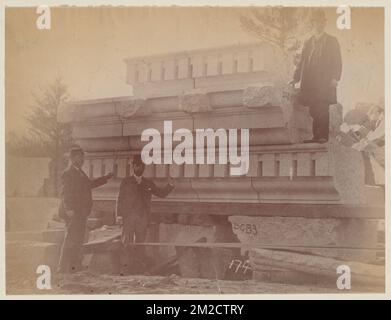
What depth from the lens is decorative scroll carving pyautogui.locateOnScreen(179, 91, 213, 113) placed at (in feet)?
14.5

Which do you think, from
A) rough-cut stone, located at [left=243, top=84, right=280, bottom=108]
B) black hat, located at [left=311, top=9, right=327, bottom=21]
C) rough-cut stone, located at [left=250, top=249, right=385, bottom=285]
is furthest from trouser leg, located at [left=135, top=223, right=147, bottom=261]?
black hat, located at [left=311, top=9, right=327, bottom=21]

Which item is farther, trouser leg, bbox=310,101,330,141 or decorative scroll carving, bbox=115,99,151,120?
decorative scroll carving, bbox=115,99,151,120

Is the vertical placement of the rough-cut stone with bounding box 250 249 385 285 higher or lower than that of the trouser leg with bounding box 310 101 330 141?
lower

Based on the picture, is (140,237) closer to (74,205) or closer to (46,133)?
(74,205)

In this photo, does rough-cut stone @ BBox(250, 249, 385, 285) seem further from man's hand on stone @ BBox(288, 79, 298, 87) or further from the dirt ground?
man's hand on stone @ BBox(288, 79, 298, 87)

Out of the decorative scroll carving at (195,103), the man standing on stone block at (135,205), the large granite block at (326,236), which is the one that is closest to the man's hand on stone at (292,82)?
the decorative scroll carving at (195,103)

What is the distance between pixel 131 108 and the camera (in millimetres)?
4516

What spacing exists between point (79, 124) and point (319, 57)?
1.89m

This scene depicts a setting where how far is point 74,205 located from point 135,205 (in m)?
0.46

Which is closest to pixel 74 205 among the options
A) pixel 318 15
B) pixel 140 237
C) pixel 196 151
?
pixel 140 237

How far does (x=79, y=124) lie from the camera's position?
4.54 meters

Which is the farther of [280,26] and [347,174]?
[280,26]

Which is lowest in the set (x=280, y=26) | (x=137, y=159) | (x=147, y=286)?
(x=147, y=286)

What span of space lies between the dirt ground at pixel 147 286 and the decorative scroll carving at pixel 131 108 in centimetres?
123
